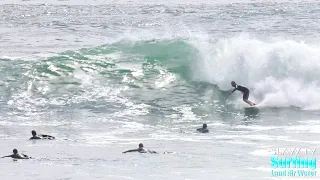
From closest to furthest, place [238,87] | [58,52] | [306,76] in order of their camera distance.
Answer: [238,87]
[306,76]
[58,52]

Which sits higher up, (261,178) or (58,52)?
(58,52)

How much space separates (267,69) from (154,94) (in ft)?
16.1

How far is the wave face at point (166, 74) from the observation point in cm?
3088

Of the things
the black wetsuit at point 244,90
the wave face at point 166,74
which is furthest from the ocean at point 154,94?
the black wetsuit at point 244,90

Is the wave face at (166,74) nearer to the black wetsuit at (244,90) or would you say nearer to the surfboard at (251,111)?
the black wetsuit at (244,90)

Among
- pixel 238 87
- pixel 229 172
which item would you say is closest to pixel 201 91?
pixel 238 87

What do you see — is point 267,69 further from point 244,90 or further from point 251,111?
point 251,111

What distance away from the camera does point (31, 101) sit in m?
30.5

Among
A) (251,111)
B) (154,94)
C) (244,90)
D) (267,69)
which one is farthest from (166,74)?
(251,111)

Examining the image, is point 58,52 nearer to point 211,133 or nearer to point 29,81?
point 29,81

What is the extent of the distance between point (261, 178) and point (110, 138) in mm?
7179

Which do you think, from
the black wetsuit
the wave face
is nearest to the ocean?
the wave face

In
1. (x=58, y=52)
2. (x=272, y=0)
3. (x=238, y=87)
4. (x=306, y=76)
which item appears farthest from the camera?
(x=272, y=0)

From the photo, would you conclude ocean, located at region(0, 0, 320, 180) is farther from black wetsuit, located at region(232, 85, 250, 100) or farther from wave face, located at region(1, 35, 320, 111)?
black wetsuit, located at region(232, 85, 250, 100)
